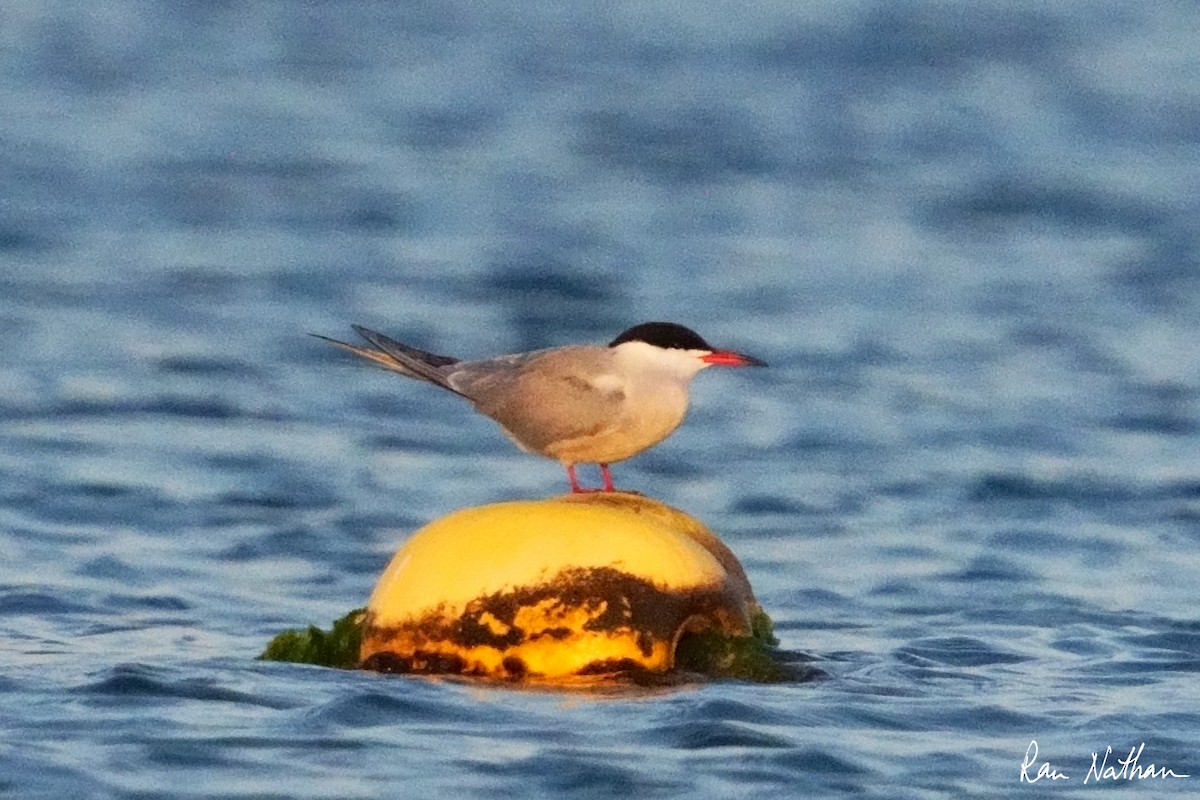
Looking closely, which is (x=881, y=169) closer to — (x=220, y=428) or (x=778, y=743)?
(x=220, y=428)

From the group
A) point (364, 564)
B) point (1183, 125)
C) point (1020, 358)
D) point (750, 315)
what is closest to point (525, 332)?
point (750, 315)

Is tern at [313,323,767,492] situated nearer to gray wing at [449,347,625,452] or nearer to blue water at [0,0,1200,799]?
gray wing at [449,347,625,452]

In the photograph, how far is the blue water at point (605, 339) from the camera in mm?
7574

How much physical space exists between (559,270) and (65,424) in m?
5.47

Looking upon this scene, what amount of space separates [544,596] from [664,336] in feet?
4.89

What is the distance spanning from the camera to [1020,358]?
52.1ft
